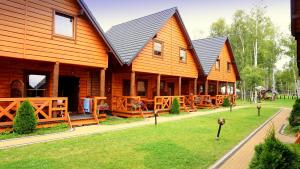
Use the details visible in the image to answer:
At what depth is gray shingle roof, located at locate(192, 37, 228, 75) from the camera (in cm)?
2636

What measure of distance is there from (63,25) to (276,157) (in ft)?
36.9

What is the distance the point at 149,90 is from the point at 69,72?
7.98 meters

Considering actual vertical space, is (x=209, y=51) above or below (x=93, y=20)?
above

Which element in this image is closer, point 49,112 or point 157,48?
point 49,112

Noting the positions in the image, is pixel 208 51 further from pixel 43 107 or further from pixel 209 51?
pixel 43 107

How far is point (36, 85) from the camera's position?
1381 centimetres

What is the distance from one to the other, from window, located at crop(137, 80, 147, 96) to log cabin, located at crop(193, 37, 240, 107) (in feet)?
22.0

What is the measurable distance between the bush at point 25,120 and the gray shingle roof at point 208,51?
1830 centimetres

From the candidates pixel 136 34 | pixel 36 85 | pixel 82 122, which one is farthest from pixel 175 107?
pixel 36 85

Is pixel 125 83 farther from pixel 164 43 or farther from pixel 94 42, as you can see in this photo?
pixel 94 42

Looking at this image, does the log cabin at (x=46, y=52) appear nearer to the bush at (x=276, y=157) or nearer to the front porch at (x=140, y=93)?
the front porch at (x=140, y=93)

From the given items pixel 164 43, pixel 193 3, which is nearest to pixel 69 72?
pixel 164 43

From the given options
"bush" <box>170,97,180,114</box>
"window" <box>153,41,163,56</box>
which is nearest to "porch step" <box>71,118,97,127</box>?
"bush" <box>170,97,180,114</box>

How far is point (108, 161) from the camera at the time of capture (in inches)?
253
